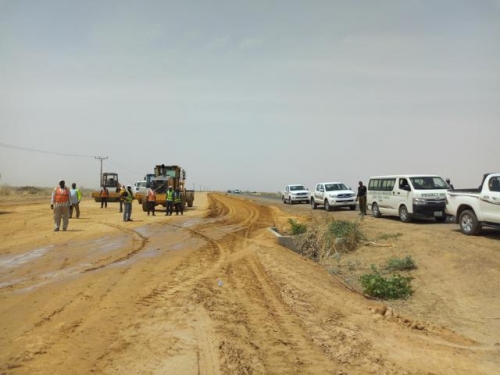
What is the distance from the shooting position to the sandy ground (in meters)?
5.05

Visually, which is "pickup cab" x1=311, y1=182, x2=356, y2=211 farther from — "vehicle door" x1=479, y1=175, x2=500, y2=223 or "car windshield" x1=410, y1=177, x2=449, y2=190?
"vehicle door" x1=479, y1=175, x2=500, y2=223

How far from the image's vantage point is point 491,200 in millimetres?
12633

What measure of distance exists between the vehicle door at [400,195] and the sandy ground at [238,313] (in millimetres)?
4956

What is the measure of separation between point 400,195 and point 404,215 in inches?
34.0

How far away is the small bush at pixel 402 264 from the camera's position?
11125 millimetres

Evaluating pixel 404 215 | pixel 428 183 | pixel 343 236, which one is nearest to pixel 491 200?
pixel 343 236

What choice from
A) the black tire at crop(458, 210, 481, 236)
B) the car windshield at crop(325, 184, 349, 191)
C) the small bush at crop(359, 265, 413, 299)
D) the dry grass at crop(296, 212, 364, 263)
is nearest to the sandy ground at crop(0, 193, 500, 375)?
the small bush at crop(359, 265, 413, 299)

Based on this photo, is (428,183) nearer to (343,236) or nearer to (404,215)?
(404,215)

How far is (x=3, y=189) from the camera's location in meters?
66.6

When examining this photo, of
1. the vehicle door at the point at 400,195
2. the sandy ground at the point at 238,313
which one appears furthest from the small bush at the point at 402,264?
the vehicle door at the point at 400,195

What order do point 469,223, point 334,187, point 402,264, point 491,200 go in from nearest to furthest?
1. point 402,264
2. point 491,200
3. point 469,223
4. point 334,187

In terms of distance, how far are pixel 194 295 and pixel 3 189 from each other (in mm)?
68970

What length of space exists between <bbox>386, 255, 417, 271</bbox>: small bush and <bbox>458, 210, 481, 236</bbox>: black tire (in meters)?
3.31

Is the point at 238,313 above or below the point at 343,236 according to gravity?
below
